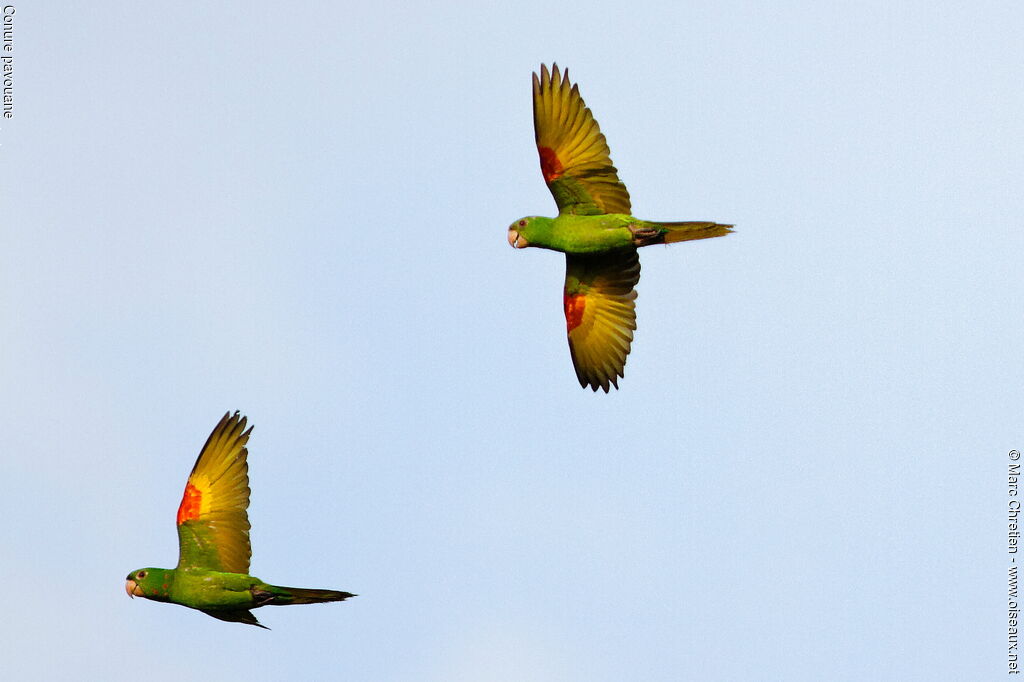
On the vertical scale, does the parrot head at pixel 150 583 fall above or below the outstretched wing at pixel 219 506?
below

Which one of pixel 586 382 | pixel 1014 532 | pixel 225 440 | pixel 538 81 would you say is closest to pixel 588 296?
pixel 586 382

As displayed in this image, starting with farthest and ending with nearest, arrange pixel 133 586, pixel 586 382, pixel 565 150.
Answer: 1. pixel 586 382
2. pixel 565 150
3. pixel 133 586

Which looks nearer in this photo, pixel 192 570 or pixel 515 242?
pixel 192 570

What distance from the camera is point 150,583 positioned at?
21297 mm

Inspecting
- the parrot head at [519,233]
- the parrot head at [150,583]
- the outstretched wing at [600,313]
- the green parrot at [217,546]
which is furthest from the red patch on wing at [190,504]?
the outstretched wing at [600,313]

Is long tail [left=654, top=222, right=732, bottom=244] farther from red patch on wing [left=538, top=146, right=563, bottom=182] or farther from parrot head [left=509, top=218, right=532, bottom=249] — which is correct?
parrot head [left=509, top=218, right=532, bottom=249]

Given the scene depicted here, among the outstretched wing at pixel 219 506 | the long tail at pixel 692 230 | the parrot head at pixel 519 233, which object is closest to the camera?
the outstretched wing at pixel 219 506

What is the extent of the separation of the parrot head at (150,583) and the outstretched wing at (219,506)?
311 mm

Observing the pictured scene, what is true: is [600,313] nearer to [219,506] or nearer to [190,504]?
[219,506]

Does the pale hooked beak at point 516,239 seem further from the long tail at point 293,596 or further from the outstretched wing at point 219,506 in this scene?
the long tail at point 293,596

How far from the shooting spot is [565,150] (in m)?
22.8

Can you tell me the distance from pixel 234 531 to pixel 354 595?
3303 millimetres

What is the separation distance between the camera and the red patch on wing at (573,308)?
24062 millimetres

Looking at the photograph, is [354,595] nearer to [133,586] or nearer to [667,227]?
[133,586]
